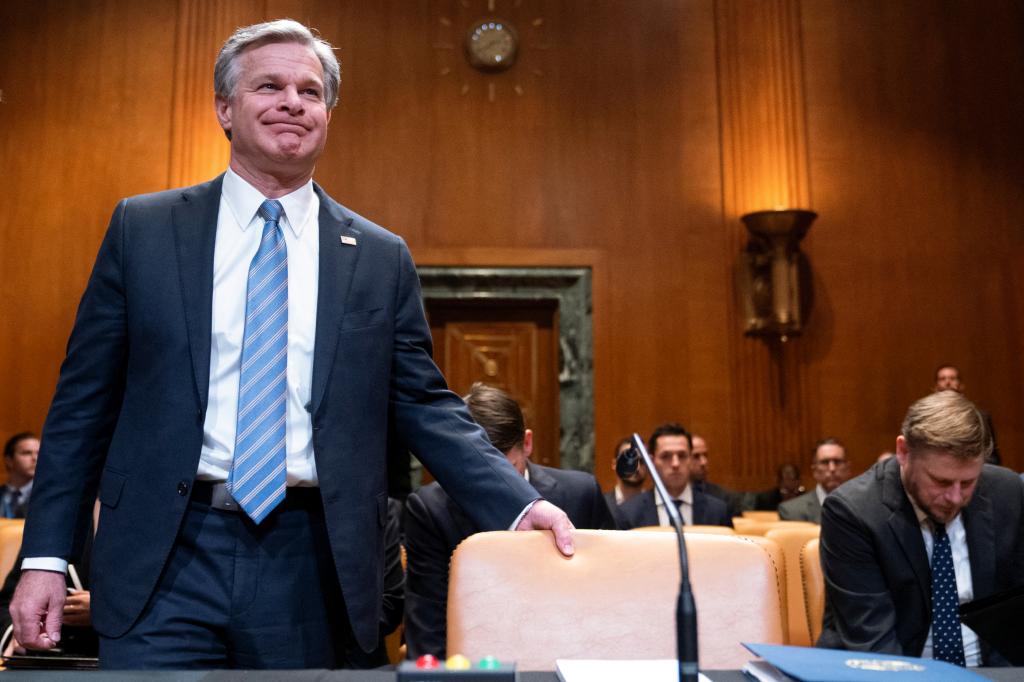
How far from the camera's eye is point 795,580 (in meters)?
3.62

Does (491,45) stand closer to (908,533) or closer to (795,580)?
(795,580)

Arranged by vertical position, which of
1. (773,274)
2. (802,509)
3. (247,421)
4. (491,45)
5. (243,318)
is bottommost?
(802,509)

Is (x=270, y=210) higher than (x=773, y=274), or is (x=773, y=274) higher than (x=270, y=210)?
(x=773, y=274)

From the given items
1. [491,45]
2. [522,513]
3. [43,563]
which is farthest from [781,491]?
[43,563]

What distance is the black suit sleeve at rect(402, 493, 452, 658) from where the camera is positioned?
304cm

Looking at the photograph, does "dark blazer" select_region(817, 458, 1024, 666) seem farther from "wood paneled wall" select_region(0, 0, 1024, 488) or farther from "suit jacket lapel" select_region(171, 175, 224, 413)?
"wood paneled wall" select_region(0, 0, 1024, 488)

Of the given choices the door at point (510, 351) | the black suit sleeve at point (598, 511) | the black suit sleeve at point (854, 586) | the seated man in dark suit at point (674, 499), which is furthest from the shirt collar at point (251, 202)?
the door at point (510, 351)

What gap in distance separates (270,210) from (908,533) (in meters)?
2.03

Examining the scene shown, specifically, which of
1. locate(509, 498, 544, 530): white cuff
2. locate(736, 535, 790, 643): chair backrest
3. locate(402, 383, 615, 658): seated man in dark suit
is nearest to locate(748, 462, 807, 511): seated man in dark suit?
locate(736, 535, 790, 643): chair backrest

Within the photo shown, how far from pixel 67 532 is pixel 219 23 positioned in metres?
6.75

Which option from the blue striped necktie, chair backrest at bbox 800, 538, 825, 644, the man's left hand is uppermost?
the blue striped necktie

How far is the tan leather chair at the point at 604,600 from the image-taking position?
5.60 ft

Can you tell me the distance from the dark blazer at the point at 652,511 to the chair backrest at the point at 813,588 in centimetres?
173

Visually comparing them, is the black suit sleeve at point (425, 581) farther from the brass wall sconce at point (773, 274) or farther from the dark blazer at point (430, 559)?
the brass wall sconce at point (773, 274)
